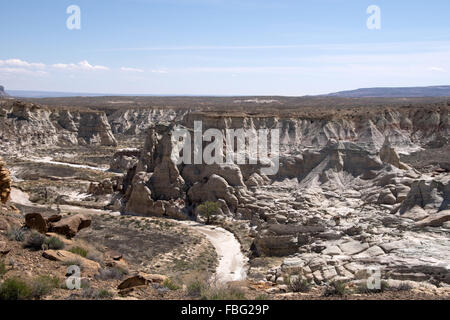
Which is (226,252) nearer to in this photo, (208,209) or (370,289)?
(208,209)

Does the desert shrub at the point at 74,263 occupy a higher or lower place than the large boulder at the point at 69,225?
lower

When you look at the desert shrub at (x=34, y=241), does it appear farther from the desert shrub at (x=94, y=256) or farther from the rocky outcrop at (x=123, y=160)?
the rocky outcrop at (x=123, y=160)

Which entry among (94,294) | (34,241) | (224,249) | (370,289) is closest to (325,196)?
(224,249)

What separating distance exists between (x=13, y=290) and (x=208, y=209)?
75.9ft

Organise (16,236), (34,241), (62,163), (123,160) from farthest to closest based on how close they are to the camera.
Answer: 1. (62,163)
2. (123,160)
3. (16,236)
4. (34,241)

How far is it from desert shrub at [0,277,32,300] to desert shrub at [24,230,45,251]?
4213mm

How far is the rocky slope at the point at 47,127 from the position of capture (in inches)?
2913

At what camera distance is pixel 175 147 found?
37188mm

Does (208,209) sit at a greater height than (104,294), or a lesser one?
lesser

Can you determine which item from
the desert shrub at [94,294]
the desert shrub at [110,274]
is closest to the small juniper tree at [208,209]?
the desert shrub at [110,274]

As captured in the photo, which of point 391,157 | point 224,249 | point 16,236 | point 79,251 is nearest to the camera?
point 16,236

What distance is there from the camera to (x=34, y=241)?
44.9ft

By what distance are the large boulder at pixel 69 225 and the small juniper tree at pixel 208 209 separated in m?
15.3

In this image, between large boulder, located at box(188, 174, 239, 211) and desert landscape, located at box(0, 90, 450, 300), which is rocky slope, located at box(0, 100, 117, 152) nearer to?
desert landscape, located at box(0, 90, 450, 300)
